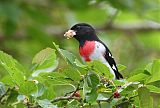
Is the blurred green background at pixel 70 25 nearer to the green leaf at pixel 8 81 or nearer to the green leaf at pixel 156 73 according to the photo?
the green leaf at pixel 8 81

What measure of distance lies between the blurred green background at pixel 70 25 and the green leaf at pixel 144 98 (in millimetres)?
2462

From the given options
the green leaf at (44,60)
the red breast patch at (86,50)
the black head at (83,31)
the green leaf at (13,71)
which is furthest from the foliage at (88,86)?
the black head at (83,31)

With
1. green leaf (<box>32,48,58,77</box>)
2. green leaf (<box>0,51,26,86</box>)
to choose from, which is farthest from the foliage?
green leaf (<box>32,48,58,77</box>)

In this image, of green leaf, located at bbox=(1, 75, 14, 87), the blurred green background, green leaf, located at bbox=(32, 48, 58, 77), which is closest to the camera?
green leaf, located at bbox=(1, 75, 14, 87)

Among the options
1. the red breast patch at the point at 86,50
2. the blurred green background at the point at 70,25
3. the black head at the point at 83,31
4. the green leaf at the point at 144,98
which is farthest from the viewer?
the blurred green background at the point at 70,25

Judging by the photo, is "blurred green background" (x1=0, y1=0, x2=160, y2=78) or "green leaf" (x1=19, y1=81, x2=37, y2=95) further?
"blurred green background" (x1=0, y1=0, x2=160, y2=78)

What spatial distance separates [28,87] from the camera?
239 cm

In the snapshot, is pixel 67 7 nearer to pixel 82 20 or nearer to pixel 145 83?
pixel 82 20

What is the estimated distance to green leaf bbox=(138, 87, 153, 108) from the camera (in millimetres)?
2289

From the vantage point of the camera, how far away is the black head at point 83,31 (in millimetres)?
2980

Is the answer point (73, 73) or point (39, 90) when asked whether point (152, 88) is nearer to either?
point (73, 73)

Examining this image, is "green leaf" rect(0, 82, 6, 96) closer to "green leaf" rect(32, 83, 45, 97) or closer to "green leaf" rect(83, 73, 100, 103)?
"green leaf" rect(32, 83, 45, 97)

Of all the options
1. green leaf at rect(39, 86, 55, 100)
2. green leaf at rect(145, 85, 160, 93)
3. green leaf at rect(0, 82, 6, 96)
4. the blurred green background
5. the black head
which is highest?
the blurred green background

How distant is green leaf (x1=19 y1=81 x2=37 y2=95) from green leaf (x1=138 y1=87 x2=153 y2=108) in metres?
0.44
